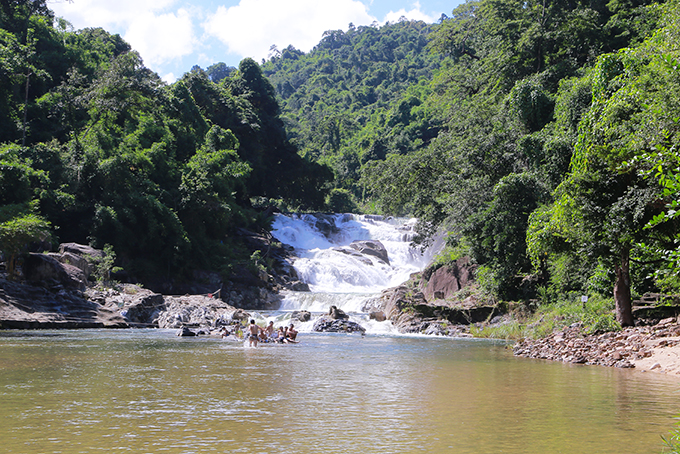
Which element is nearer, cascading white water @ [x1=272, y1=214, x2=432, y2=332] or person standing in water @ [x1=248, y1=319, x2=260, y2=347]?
person standing in water @ [x1=248, y1=319, x2=260, y2=347]

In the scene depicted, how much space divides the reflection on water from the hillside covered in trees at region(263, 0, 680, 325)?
2178 millimetres

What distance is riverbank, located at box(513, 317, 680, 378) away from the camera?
11656 mm

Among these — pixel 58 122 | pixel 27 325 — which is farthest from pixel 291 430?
pixel 58 122

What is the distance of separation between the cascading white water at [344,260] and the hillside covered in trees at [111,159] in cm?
483

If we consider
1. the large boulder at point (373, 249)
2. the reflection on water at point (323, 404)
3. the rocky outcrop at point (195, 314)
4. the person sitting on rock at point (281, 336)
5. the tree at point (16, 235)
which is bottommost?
the reflection on water at point (323, 404)

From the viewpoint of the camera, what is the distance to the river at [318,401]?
19.6ft

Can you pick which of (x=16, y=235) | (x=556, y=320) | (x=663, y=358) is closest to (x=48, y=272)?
(x=16, y=235)

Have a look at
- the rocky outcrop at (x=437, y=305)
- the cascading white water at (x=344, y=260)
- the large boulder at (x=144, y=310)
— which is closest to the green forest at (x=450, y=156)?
Answer: the rocky outcrop at (x=437, y=305)

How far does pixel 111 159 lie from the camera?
34000 mm

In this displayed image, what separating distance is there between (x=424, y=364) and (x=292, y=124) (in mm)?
89548

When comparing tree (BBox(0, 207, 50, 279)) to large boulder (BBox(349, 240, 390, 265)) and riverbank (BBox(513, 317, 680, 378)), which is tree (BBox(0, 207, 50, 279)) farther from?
large boulder (BBox(349, 240, 390, 265))

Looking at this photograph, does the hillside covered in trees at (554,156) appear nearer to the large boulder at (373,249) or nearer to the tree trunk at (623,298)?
the tree trunk at (623,298)

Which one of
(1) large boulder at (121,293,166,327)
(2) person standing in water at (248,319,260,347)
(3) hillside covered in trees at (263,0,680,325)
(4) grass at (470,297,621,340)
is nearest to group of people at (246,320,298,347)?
(2) person standing in water at (248,319,260,347)

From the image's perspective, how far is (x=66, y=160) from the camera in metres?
34.2
